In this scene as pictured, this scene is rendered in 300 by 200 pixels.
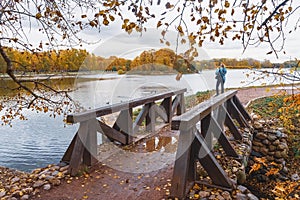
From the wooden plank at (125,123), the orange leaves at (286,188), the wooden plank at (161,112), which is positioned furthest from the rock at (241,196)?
the wooden plank at (161,112)

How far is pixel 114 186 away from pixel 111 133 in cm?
122

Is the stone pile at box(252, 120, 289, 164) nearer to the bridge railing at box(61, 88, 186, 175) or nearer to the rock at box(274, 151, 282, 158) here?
the rock at box(274, 151, 282, 158)

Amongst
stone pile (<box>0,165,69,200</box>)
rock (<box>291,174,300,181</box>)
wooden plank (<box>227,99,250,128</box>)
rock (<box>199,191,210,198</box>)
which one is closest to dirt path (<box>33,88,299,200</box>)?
stone pile (<box>0,165,69,200</box>)

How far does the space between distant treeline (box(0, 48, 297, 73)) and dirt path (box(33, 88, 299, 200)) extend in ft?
4.65

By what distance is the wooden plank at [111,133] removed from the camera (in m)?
4.02

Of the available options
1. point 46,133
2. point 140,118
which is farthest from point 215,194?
point 46,133

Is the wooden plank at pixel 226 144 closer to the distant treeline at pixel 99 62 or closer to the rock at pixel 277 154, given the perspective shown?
the distant treeline at pixel 99 62

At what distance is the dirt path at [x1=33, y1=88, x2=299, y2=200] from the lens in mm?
2912

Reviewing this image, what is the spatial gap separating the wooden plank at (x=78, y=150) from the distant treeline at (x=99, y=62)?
108 cm

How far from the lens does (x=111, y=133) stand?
4.26 metres

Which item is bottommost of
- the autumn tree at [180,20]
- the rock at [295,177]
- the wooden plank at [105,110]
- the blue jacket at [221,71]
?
the rock at [295,177]

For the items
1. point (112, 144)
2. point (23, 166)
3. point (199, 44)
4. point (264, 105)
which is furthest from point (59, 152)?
→ point (264, 105)

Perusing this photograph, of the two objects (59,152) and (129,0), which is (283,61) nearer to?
(129,0)

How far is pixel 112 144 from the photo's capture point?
4.65 meters
